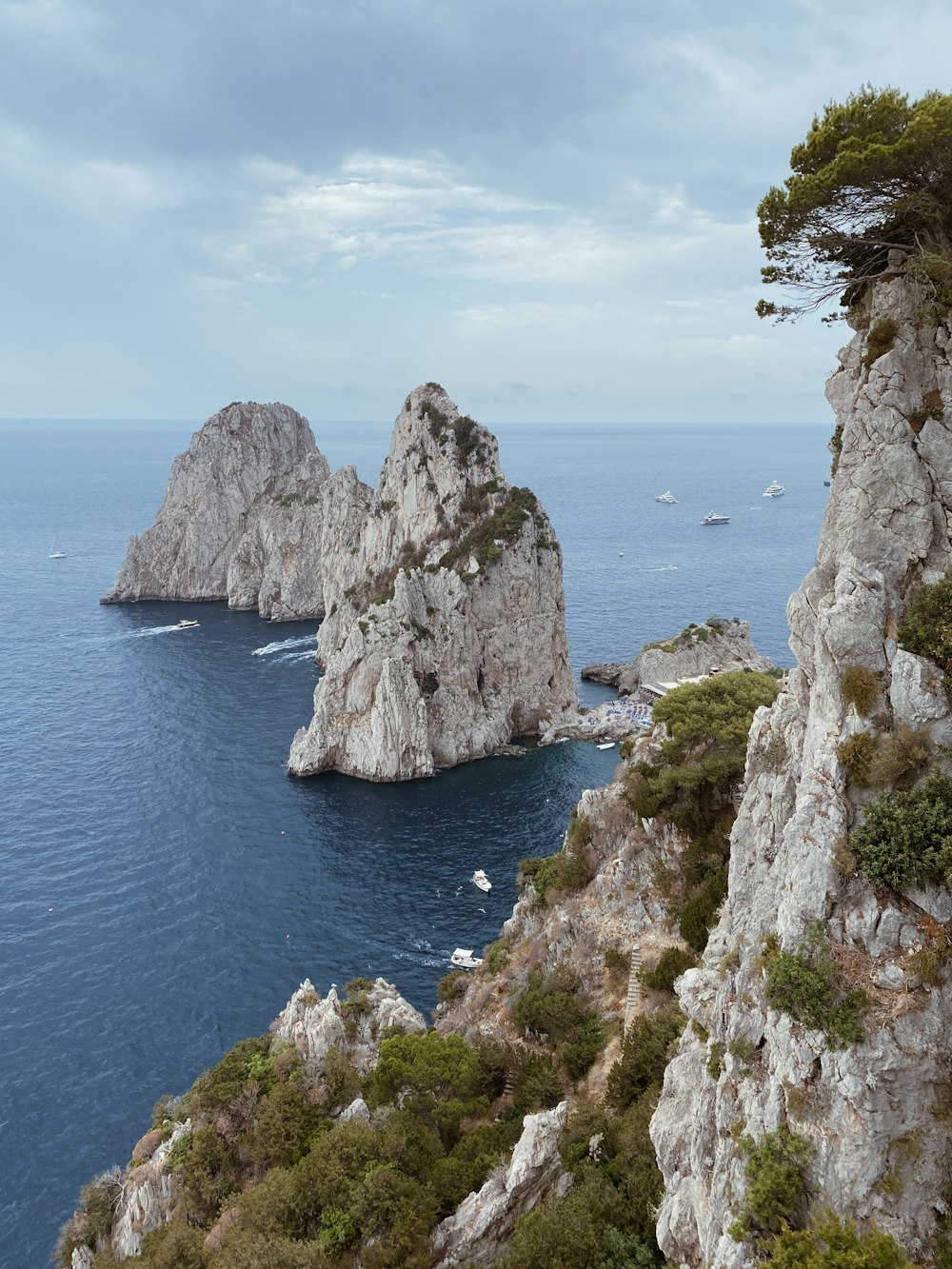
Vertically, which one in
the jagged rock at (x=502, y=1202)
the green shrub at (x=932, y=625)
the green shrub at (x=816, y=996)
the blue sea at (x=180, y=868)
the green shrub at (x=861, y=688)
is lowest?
the blue sea at (x=180, y=868)

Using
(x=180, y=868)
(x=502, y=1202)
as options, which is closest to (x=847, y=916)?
(x=502, y=1202)

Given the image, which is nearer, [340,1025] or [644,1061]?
[644,1061]

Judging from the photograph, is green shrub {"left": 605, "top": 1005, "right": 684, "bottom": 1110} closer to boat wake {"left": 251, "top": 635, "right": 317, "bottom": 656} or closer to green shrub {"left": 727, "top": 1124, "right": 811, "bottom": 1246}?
green shrub {"left": 727, "top": 1124, "right": 811, "bottom": 1246}

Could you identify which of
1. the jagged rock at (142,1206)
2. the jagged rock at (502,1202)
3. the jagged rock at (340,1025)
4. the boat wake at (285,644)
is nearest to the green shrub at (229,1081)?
the jagged rock at (340,1025)

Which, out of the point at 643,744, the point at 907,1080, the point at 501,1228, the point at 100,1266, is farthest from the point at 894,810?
the point at 100,1266

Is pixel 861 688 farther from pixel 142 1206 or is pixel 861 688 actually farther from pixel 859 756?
pixel 142 1206

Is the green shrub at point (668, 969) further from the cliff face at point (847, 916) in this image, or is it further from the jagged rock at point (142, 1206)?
the jagged rock at point (142, 1206)

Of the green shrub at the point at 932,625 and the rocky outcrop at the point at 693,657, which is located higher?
the green shrub at the point at 932,625
